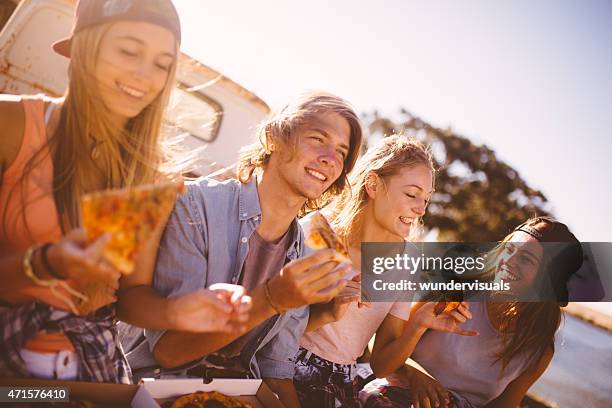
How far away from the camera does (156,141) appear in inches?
67.8

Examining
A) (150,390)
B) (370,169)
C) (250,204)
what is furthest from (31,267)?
(370,169)

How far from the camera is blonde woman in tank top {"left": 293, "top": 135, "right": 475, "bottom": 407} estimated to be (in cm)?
260

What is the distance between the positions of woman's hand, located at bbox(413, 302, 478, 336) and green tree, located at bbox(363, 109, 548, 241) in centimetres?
859

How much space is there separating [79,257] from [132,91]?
69 cm

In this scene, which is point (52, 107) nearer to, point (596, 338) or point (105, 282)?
point (105, 282)

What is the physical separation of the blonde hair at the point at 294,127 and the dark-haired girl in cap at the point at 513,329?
4.42 ft

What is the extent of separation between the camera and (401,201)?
9.35 feet

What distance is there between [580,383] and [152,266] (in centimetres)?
600

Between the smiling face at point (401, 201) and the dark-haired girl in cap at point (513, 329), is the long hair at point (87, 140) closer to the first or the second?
the smiling face at point (401, 201)

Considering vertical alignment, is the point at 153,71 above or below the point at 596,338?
above

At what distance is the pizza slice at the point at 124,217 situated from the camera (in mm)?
Answer: 1135

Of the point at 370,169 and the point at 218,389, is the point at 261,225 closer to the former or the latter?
the point at 218,389

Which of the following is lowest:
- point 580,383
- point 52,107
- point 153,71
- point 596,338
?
point 580,383

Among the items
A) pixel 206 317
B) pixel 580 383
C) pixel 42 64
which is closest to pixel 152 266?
pixel 206 317
